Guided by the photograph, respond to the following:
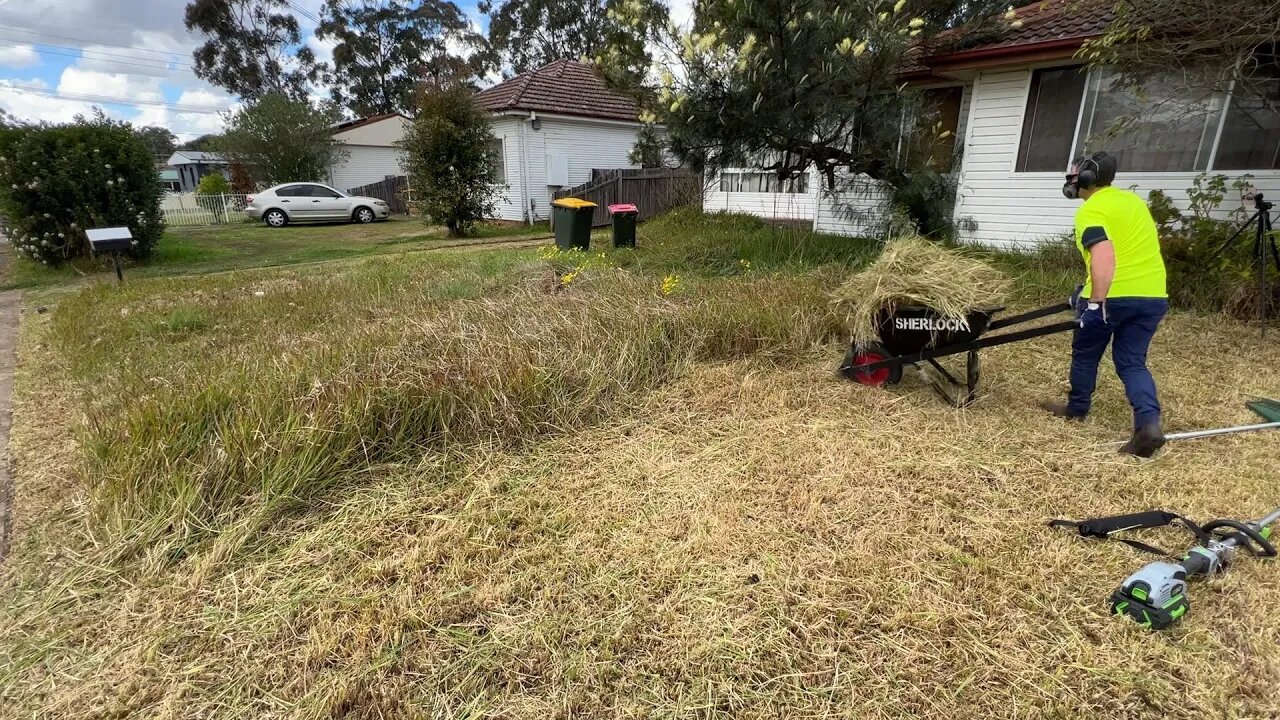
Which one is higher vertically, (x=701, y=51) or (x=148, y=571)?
(x=701, y=51)

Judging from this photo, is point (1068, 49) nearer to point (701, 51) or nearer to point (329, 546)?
point (701, 51)

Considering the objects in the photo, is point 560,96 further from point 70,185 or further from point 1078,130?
point 1078,130

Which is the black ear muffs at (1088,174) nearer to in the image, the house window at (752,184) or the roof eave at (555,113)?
the house window at (752,184)

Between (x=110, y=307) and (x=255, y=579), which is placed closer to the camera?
(x=255, y=579)

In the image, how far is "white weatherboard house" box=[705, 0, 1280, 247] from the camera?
7.28m

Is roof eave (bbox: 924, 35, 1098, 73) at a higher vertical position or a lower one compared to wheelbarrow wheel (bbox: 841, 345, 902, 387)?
higher

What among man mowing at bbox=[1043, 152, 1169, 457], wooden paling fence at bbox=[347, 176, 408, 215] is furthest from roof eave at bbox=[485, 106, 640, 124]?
man mowing at bbox=[1043, 152, 1169, 457]

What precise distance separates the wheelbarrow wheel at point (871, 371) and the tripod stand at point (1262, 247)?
4.06m

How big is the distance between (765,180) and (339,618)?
12.9 m

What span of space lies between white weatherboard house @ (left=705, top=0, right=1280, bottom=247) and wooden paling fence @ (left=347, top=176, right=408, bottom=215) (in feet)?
60.1

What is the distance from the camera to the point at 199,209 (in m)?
18.6

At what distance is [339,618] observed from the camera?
2086 mm

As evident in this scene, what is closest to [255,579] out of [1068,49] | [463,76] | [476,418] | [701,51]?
[476,418]

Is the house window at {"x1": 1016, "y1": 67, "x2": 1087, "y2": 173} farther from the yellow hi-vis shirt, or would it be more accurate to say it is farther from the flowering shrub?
the flowering shrub
